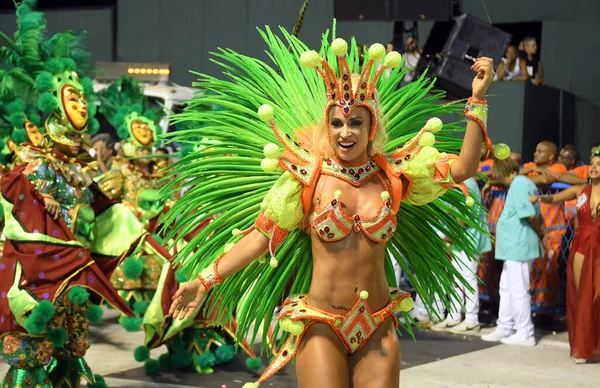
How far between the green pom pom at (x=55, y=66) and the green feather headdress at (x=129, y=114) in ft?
4.88

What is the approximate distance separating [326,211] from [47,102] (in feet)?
9.90

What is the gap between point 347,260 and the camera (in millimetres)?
3963

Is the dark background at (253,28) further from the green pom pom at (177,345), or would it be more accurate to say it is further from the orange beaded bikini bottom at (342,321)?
the orange beaded bikini bottom at (342,321)

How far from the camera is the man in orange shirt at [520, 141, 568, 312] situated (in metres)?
9.50

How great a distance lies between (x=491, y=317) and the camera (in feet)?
33.7

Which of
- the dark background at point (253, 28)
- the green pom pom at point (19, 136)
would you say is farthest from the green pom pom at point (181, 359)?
the dark background at point (253, 28)

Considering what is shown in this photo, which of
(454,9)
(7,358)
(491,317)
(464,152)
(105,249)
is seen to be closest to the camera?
(464,152)

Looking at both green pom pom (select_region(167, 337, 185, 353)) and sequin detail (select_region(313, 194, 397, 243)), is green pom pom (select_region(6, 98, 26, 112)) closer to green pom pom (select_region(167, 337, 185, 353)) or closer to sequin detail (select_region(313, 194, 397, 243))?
green pom pom (select_region(167, 337, 185, 353))

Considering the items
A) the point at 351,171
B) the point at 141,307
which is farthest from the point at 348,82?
the point at 141,307

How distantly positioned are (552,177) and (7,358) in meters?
5.56

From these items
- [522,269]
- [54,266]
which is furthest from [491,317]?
[54,266]

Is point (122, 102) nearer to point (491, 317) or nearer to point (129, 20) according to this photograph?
point (491, 317)

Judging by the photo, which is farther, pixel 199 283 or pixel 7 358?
pixel 7 358

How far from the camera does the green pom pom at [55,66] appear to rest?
21.3 feet
